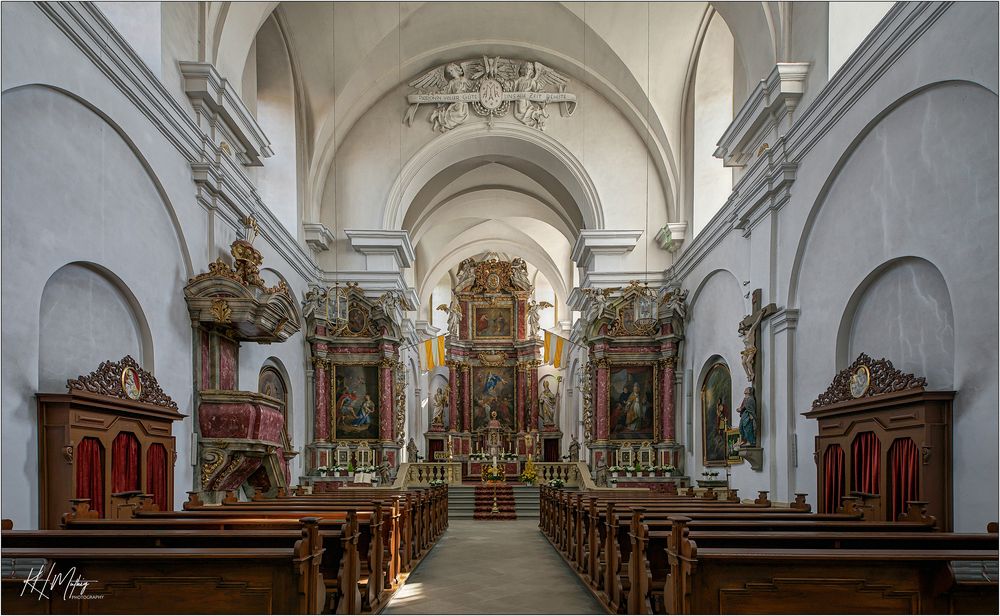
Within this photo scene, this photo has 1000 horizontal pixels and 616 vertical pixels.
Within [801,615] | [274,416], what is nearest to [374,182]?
[274,416]

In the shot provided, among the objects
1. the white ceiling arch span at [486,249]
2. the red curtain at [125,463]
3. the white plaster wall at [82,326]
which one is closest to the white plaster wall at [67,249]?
the white plaster wall at [82,326]

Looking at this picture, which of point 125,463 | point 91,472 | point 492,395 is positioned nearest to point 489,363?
point 492,395

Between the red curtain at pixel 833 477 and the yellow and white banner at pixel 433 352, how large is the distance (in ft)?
55.8

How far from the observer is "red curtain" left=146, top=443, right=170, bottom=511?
8.92m

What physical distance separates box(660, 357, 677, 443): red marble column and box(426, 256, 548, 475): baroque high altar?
13197mm

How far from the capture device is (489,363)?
3250 cm

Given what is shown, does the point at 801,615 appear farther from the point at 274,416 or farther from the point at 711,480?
the point at 711,480

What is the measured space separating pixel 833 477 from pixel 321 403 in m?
11.8

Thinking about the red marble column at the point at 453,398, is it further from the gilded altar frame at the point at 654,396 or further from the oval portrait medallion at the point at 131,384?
the oval portrait medallion at the point at 131,384

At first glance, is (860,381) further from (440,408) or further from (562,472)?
(440,408)

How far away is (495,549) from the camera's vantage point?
11.2 m

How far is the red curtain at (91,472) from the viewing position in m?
7.32

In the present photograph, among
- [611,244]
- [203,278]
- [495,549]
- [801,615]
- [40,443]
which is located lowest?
[495,549]

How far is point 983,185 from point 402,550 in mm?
6358
